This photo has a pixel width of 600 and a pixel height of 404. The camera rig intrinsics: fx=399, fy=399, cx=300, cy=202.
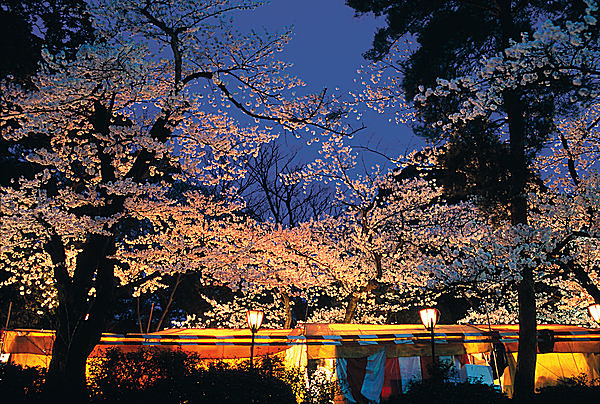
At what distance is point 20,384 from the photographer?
7.33m

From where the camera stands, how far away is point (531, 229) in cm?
727

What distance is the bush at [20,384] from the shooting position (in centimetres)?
682

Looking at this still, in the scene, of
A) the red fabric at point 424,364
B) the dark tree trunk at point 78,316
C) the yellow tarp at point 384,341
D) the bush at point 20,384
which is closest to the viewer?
the bush at point 20,384

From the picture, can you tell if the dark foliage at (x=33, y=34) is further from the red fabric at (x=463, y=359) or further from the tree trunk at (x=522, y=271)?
the red fabric at (x=463, y=359)

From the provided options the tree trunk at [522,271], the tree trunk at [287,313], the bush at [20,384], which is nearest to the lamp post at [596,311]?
the tree trunk at [522,271]

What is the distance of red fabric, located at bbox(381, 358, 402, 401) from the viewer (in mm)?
10617

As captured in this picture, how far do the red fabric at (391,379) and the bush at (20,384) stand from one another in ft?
26.0

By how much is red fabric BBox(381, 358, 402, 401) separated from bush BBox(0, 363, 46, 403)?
7.91m

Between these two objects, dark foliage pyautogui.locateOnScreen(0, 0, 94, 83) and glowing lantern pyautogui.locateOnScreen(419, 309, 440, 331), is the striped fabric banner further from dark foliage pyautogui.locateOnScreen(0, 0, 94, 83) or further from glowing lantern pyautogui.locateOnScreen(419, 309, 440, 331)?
dark foliage pyautogui.locateOnScreen(0, 0, 94, 83)

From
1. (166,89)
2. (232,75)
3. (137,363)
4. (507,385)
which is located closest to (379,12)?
(232,75)

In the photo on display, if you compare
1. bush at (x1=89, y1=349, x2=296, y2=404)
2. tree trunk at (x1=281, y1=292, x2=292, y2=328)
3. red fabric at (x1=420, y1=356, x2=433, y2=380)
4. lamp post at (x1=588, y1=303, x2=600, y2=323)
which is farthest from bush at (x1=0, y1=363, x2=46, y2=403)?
lamp post at (x1=588, y1=303, x2=600, y2=323)

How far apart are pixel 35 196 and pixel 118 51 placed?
3.75m

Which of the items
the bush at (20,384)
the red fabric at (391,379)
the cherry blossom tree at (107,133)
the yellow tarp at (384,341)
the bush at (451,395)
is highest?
the cherry blossom tree at (107,133)

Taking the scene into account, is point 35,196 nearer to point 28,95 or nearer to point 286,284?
point 28,95
